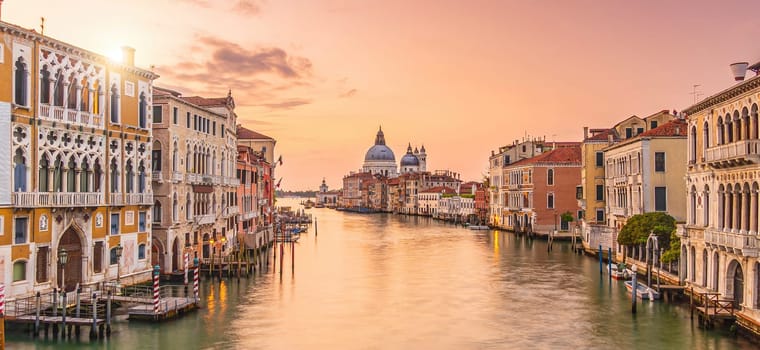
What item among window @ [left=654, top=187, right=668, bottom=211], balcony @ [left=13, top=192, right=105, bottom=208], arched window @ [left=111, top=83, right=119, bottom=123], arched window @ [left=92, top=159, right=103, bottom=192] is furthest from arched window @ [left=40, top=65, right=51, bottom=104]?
window @ [left=654, top=187, right=668, bottom=211]

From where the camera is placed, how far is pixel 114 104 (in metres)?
21.1

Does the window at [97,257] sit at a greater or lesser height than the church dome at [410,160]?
lesser

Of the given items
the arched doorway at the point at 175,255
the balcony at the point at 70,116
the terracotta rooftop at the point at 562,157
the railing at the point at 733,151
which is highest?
the terracotta rooftop at the point at 562,157

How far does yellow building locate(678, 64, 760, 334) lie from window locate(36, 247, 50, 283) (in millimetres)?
16795

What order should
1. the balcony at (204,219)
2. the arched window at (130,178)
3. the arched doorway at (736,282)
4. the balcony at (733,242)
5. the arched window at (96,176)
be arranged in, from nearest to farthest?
the balcony at (733,242)
the arched doorway at (736,282)
the arched window at (96,176)
the arched window at (130,178)
the balcony at (204,219)

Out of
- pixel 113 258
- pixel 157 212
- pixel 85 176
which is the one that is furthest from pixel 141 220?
pixel 85 176

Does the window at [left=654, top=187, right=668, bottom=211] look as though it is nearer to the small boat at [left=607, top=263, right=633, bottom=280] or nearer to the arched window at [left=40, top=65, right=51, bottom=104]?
the small boat at [left=607, top=263, right=633, bottom=280]

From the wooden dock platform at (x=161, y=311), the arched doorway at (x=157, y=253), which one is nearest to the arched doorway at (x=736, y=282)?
the wooden dock platform at (x=161, y=311)

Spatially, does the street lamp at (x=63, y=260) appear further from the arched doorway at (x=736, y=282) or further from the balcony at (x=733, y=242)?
the arched doorway at (x=736, y=282)

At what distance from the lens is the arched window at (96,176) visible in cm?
2012

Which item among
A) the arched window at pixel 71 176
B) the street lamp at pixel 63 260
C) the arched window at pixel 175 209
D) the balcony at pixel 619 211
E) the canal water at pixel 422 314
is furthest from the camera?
the balcony at pixel 619 211

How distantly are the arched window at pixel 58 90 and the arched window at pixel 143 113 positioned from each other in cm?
386

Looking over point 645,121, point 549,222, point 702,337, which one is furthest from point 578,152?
point 702,337

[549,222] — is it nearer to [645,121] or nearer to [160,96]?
[645,121]
